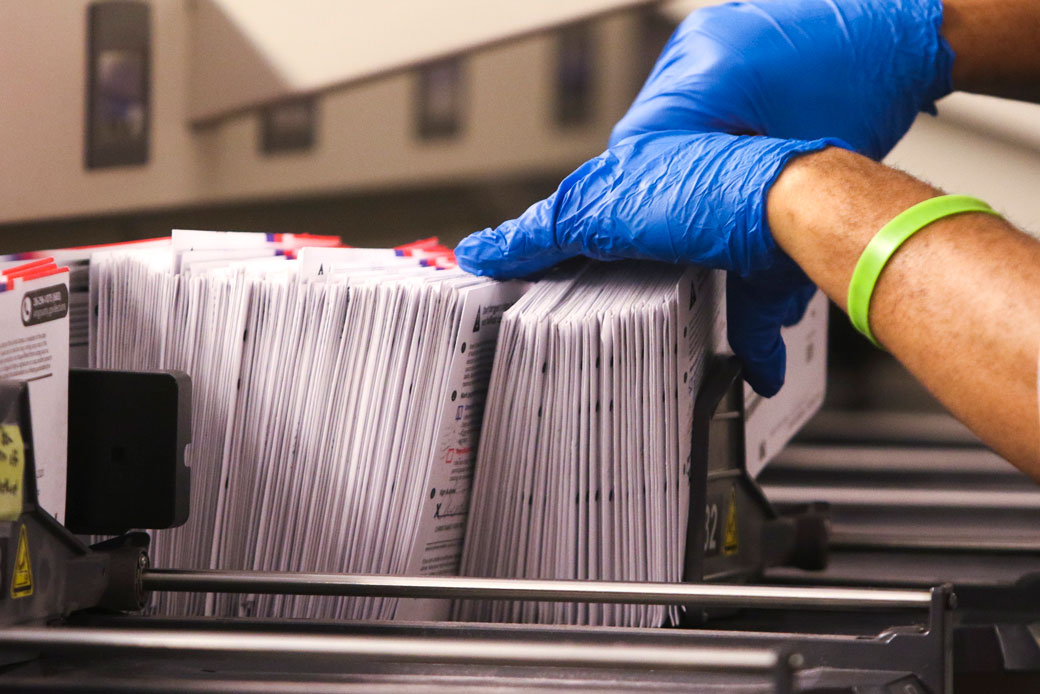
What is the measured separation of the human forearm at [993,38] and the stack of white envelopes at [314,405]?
2.61 feet

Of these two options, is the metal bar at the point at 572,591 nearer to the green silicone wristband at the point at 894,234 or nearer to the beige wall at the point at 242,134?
the green silicone wristband at the point at 894,234

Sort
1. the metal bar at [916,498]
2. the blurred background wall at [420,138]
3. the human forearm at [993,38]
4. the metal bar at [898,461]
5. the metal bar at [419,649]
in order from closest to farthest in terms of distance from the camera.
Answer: the metal bar at [419,649], the human forearm at [993,38], the metal bar at [916,498], the metal bar at [898,461], the blurred background wall at [420,138]

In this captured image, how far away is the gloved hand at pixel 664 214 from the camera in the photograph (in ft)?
3.41

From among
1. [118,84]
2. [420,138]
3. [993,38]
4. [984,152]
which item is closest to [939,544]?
[993,38]

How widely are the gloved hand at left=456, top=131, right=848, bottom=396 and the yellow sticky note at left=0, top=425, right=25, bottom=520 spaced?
20.6 inches

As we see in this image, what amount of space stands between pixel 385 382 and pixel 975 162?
10.6 ft

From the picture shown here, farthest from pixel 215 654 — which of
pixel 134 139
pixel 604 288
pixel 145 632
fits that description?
pixel 134 139

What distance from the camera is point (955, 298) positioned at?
0.81 meters

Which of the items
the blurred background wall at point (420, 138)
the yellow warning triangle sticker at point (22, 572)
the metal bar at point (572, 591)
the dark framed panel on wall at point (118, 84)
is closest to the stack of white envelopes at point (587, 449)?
the metal bar at point (572, 591)

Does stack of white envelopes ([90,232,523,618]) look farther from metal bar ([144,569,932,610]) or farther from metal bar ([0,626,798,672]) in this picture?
metal bar ([0,626,798,672])

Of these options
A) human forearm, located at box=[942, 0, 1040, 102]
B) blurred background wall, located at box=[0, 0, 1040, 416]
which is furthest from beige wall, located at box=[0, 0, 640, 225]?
human forearm, located at box=[942, 0, 1040, 102]

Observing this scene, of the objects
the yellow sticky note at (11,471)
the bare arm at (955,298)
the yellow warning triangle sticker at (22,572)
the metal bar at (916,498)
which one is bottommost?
the metal bar at (916,498)

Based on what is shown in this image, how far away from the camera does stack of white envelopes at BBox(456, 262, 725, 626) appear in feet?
3.41

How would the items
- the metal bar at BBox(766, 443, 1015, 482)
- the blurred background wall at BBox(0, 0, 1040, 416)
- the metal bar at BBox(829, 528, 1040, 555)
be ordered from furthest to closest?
the blurred background wall at BBox(0, 0, 1040, 416)
the metal bar at BBox(766, 443, 1015, 482)
the metal bar at BBox(829, 528, 1040, 555)
